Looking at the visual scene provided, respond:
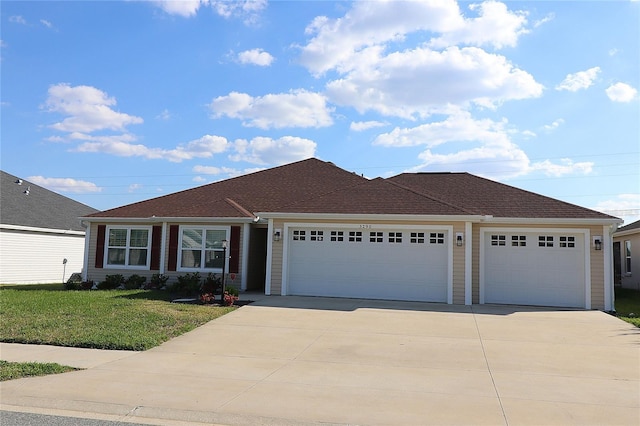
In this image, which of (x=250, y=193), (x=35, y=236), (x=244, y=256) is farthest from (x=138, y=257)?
(x=35, y=236)

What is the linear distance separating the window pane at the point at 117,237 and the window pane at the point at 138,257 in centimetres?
59

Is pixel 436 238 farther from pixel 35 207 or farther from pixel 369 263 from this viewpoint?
pixel 35 207

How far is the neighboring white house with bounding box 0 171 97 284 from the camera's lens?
71.8 feet

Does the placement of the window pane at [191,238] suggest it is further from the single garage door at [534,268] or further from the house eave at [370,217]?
the single garage door at [534,268]

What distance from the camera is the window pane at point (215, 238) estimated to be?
726 inches

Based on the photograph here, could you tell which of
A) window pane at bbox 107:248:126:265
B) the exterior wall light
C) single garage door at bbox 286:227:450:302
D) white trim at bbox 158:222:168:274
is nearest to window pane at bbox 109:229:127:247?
window pane at bbox 107:248:126:265

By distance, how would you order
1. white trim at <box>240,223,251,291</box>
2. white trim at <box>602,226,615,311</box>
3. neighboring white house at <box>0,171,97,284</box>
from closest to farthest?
white trim at <box>602,226,615,311</box> < white trim at <box>240,223,251,291</box> < neighboring white house at <box>0,171,97,284</box>

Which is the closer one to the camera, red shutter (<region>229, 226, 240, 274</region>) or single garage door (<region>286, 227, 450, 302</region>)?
single garage door (<region>286, 227, 450, 302</region>)

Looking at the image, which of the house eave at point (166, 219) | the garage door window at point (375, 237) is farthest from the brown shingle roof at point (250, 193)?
the garage door window at point (375, 237)

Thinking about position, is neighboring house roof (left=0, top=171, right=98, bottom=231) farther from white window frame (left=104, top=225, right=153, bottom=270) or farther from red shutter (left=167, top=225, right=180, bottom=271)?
red shutter (left=167, top=225, right=180, bottom=271)

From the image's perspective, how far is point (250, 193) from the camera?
21.4 metres

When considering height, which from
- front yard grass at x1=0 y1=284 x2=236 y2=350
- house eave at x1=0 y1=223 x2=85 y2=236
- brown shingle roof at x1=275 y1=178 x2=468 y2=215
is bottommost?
front yard grass at x1=0 y1=284 x2=236 y2=350

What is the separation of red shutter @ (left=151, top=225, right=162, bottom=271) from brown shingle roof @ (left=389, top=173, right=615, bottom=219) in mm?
9788

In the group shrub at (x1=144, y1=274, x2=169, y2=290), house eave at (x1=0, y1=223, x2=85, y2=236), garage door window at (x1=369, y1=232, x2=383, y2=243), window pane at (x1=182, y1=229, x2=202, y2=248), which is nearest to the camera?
garage door window at (x1=369, y1=232, x2=383, y2=243)
